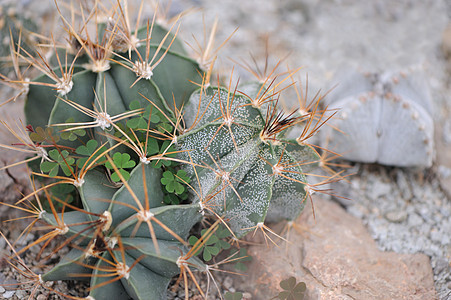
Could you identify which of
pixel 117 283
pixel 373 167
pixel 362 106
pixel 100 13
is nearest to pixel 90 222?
pixel 117 283

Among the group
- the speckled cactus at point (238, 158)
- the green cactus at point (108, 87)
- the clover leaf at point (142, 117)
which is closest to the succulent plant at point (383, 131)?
the speckled cactus at point (238, 158)

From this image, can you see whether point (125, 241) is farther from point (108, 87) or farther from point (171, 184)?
point (108, 87)

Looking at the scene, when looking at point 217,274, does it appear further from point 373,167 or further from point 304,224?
point 373,167

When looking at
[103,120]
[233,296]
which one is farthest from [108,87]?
[233,296]

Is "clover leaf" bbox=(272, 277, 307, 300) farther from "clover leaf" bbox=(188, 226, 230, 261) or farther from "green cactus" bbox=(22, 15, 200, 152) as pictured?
"green cactus" bbox=(22, 15, 200, 152)

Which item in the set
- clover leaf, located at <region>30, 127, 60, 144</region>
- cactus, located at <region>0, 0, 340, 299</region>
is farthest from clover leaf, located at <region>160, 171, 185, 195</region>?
clover leaf, located at <region>30, 127, 60, 144</region>
